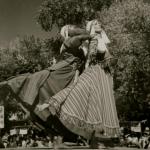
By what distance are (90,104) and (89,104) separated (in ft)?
0.07

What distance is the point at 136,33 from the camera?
164 ft

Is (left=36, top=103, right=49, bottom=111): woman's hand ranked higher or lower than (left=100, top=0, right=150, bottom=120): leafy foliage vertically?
lower

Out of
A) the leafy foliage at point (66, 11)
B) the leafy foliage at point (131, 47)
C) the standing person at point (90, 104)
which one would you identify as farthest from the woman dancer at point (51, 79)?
the leafy foliage at point (66, 11)

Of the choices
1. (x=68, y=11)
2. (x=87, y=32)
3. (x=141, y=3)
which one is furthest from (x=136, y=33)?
(x=87, y=32)

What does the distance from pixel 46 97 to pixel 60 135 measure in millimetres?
845

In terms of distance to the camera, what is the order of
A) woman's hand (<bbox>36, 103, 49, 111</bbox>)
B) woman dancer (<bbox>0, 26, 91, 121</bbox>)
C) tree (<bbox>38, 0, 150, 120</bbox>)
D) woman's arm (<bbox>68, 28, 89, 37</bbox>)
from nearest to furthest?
woman's hand (<bbox>36, 103, 49, 111</bbox>), woman dancer (<bbox>0, 26, 91, 121</bbox>), woman's arm (<bbox>68, 28, 89, 37</bbox>), tree (<bbox>38, 0, 150, 120</bbox>)

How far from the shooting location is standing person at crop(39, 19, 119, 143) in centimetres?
1123

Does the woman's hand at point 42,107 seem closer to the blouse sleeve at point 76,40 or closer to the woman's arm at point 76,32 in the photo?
the blouse sleeve at point 76,40

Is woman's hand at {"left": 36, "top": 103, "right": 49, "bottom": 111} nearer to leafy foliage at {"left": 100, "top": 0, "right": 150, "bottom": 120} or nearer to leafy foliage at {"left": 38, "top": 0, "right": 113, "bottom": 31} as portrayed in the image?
leafy foliage at {"left": 100, "top": 0, "right": 150, "bottom": 120}

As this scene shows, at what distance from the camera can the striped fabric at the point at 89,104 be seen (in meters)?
11.2

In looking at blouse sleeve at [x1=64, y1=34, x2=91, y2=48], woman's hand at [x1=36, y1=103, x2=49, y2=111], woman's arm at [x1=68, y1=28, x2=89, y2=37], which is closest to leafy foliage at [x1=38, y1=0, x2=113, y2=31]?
woman's arm at [x1=68, y1=28, x2=89, y2=37]

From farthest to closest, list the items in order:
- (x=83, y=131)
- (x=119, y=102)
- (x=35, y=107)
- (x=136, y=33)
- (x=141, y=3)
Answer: (x=119, y=102) → (x=141, y=3) → (x=136, y=33) → (x=35, y=107) → (x=83, y=131)

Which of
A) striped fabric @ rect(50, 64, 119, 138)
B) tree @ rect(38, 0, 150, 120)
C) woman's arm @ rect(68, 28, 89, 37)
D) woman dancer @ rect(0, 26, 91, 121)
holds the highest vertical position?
tree @ rect(38, 0, 150, 120)

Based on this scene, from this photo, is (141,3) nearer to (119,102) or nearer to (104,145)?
(119,102)
